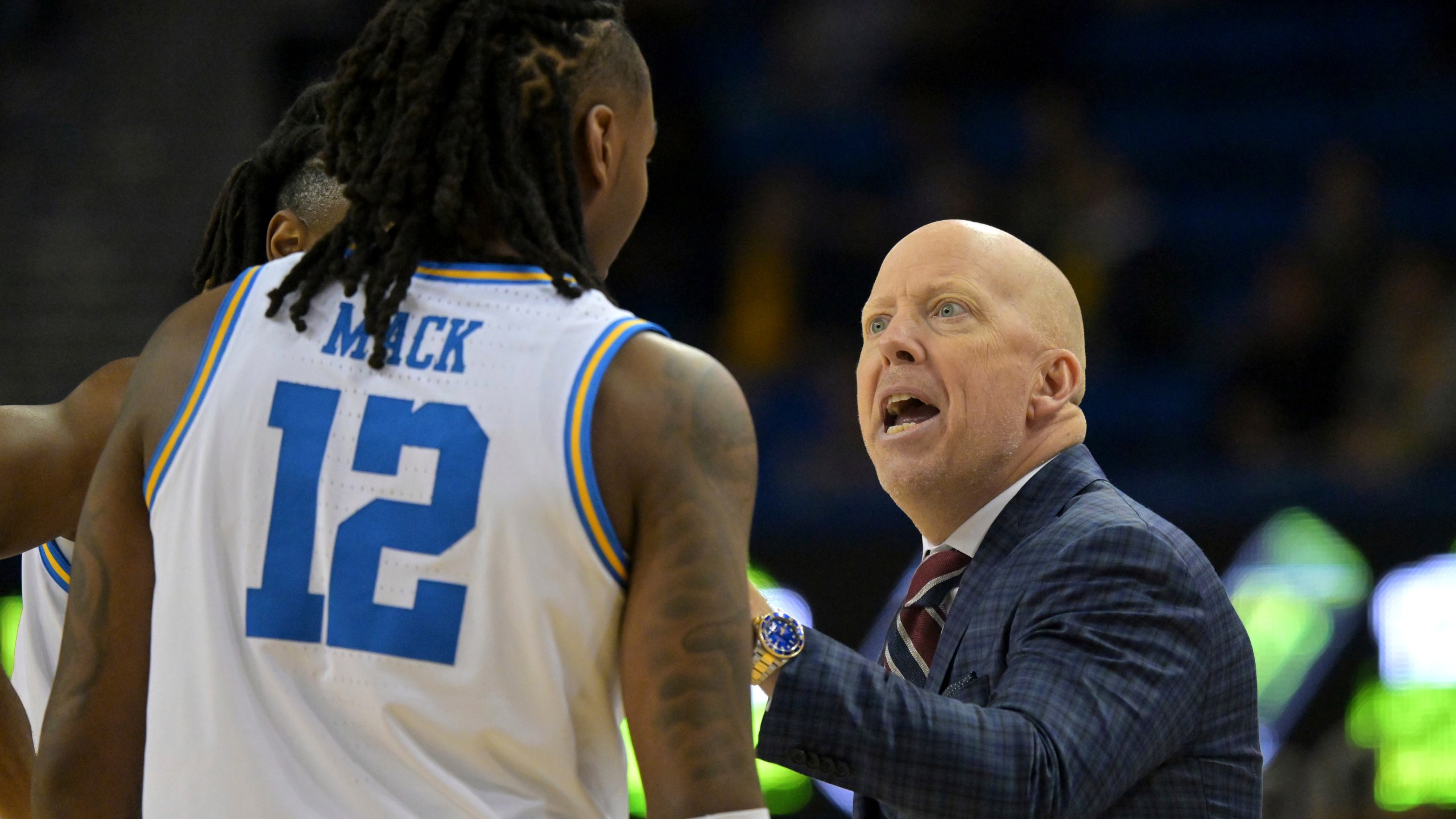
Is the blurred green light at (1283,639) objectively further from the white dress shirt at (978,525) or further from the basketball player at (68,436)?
the basketball player at (68,436)

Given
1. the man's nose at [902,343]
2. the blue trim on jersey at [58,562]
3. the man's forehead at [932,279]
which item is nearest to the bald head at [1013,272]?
the man's forehead at [932,279]

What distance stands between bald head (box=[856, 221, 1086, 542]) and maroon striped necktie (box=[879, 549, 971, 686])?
0.29 feet

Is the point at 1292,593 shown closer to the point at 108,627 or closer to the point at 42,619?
the point at 42,619

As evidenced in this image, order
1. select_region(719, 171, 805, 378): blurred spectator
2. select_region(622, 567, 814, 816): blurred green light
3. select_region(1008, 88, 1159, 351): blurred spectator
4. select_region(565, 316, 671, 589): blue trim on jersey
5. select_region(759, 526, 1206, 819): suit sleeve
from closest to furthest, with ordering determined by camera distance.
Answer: select_region(565, 316, 671, 589): blue trim on jersey < select_region(759, 526, 1206, 819): suit sleeve < select_region(622, 567, 814, 816): blurred green light < select_region(1008, 88, 1159, 351): blurred spectator < select_region(719, 171, 805, 378): blurred spectator

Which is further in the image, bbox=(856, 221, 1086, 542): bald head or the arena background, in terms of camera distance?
the arena background

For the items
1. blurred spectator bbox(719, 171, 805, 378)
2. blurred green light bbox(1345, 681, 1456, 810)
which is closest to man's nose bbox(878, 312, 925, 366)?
blurred green light bbox(1345, 681, 1456, 810)

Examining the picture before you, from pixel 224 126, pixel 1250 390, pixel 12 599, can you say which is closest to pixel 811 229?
pixel 1250 390

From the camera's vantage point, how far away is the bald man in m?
2.15

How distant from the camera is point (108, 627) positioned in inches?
68.4

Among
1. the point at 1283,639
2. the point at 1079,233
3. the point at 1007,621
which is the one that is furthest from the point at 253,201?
the point at 1079,233

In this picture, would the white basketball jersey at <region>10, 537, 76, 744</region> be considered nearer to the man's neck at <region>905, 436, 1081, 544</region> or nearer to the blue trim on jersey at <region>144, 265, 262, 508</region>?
the blue trim on jersey at <region>144, 265, 262, 508</region>

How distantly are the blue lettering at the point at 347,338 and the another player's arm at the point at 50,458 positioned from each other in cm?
63

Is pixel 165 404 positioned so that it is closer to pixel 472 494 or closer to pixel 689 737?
pixel 472 494

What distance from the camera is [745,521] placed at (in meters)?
1.66
